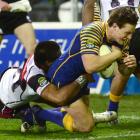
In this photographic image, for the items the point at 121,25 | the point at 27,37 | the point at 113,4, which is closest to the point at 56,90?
the point at 121,25

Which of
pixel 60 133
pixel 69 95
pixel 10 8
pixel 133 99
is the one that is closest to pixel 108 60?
pixel 69 95

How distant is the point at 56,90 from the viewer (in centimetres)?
812

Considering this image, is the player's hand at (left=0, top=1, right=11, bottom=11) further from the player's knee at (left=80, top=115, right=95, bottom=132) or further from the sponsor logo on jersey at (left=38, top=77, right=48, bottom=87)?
the player's knee at (left=80, top=115, right=95, bottom=132)

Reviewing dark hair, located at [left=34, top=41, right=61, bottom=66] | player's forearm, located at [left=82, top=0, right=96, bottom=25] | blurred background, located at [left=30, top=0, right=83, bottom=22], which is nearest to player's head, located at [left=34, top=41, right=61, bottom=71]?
dark hair, located at [left=34, top=41, right=61, bottom=66]

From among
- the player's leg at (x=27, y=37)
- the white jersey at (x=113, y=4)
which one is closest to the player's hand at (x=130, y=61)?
the white jersey at (x=113, y=4)

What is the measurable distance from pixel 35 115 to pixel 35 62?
548mm

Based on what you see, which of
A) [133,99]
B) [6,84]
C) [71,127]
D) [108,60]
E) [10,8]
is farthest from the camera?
[133,99]

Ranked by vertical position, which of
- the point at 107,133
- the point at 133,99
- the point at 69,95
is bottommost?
the point at 133,99

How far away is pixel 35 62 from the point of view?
27.4ft

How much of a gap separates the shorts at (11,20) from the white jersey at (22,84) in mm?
1611

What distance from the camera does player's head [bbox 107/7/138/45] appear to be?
7.73 metres

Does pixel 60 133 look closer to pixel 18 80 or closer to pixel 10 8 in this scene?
pixel 18 80

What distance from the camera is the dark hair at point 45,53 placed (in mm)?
8367

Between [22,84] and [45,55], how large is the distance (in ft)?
1.28
